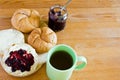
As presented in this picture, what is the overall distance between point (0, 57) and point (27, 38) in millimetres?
103

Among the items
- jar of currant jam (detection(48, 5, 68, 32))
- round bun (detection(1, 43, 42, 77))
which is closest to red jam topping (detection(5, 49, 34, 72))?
round bun (detection(1, 43, 42, 77))

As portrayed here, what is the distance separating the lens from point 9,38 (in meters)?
0.74

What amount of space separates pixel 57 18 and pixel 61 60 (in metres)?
0.16

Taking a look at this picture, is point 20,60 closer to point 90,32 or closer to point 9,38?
point 9,38

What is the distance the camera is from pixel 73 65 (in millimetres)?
636

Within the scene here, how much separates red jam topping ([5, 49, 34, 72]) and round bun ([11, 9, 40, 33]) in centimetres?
8

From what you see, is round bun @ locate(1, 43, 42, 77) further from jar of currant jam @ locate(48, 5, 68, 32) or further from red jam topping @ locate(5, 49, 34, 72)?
jar of currant jam @ locate(48, 5, 68, 32)

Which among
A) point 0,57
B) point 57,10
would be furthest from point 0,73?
point 57,10

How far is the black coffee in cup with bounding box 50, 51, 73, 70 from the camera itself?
2.11 feet

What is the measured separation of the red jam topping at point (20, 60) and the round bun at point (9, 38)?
4cm

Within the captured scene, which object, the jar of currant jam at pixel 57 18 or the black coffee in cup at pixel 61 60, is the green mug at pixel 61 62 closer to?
the black coffee in cup at pixel 61 60

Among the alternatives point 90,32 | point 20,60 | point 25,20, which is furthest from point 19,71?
point 90,32

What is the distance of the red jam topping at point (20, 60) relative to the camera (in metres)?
0.67

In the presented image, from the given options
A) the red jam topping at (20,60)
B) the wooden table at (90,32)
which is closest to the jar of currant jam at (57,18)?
the wooden table at (90,32)
